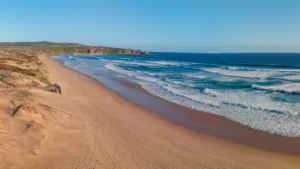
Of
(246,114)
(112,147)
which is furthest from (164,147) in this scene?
(246,114)

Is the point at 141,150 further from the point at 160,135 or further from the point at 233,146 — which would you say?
the point at 233,146

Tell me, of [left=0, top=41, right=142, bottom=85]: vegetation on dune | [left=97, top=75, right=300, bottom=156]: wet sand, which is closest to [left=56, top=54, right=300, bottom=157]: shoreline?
[left=97, top=75, right=300, bottom=156]: wet sand

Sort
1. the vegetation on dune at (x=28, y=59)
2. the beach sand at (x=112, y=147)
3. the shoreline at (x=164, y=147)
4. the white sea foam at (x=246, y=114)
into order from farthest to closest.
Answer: the vegetation on dune at (x=28, y=59)
the white sea foam at (x=246, y=114)
the shoreline at (x=164, y=147)
the beach sand at (x=112, y=147)

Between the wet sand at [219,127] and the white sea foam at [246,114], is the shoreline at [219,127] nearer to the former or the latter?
the wet sand at [219,127]

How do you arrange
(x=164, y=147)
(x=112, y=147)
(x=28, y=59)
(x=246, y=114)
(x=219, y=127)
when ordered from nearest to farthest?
(x=112, y=147)
(x=164, y=147)
(x=219, y=127)
(x=246, y=114)
(x=28, y=59)

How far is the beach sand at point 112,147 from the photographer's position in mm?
5480

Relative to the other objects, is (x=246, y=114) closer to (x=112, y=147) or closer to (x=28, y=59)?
(x=112, y=147)

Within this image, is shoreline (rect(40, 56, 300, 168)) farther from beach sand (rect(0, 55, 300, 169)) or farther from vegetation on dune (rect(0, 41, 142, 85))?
vegetation on dune (rect(0, 41, 142, 85))

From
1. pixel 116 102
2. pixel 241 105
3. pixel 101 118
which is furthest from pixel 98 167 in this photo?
pixel 241 105

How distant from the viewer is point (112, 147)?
684 cm

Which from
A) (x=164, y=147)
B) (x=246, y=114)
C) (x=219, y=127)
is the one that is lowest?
(x=164, y=147)

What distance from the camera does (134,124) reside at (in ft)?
31.4

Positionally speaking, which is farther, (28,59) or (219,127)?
(28,59)

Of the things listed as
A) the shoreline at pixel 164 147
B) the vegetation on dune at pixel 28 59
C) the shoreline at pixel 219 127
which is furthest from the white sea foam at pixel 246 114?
the vegetation on dune at pixel 28 59
